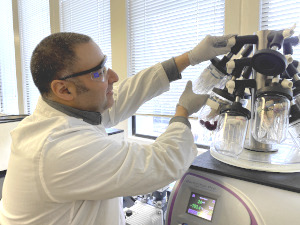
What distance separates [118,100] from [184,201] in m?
0.57

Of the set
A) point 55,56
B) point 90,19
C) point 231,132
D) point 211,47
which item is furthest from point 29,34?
point 231,132

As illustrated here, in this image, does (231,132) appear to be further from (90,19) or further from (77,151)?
(90,19)

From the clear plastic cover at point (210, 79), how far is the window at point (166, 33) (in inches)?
21.2

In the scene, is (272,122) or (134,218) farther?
(134,218)

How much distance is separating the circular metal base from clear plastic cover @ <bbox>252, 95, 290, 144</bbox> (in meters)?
0.09

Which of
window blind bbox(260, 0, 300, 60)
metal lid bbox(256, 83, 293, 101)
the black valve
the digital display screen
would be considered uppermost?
window blind bbox(260, 0, 300, 60)

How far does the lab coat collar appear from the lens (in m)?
0.78

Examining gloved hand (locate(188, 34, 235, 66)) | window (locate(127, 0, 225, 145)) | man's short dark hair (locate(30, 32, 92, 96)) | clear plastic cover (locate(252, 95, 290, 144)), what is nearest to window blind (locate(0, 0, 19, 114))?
window (locate(127, 0, 225, 145))

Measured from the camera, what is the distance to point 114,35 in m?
1.99

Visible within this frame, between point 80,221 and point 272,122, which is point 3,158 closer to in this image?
point 80,221

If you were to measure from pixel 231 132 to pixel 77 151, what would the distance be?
0.50m

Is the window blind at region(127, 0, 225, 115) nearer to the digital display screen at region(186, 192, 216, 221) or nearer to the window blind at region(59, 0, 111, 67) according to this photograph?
the window blind at region(59, 0, 111, 67)

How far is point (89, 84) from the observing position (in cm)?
78

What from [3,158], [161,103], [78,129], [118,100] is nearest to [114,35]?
[161,103]
